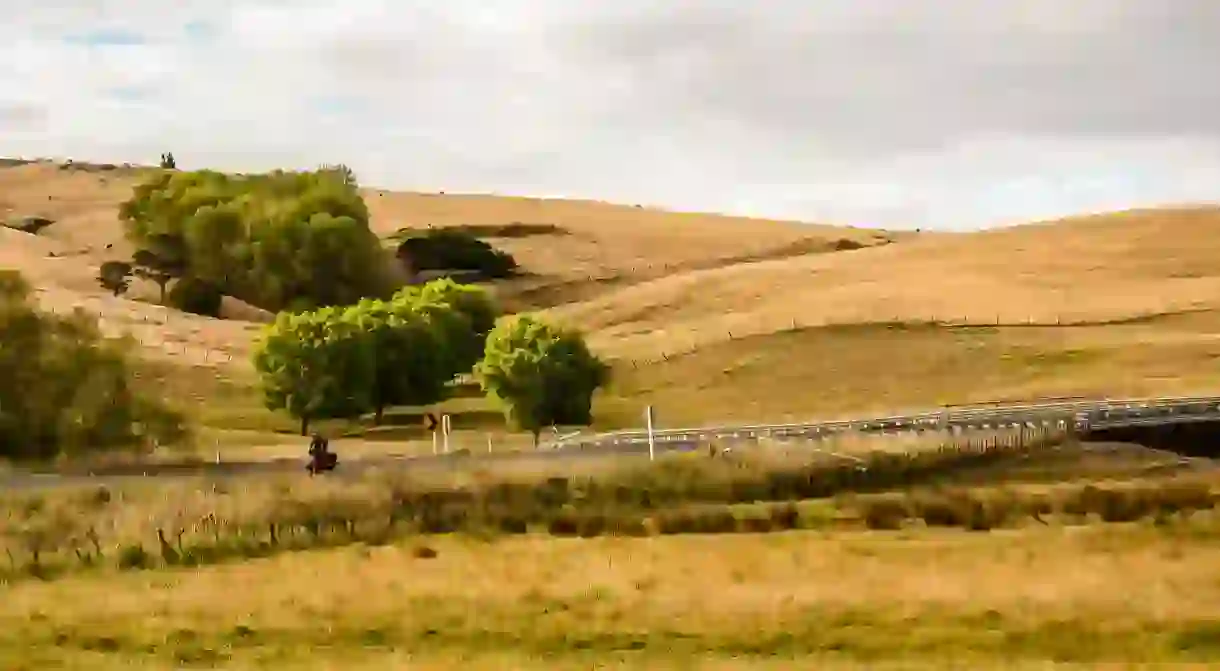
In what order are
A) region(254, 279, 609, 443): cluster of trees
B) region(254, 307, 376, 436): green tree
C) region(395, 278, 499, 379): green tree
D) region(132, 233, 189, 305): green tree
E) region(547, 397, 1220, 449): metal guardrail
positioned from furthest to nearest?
region(132, 233, 189, 305): green tree, region(395, 278, 499, 379): green tree, region(254, 307, 376, 436): green tree, region(254, 279, 609, 443): cluster of trees, region(547, 397, 1220, 449): metal guardrail

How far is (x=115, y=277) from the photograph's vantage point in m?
118

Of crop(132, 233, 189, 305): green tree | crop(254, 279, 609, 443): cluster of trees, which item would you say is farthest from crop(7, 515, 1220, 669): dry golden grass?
crop(132, 233, 189, 305): green tree

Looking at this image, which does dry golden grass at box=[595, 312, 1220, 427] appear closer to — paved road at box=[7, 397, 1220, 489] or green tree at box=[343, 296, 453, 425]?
green tree at box=[343, 296, 453, 425]

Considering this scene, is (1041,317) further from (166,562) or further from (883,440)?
(166,562)

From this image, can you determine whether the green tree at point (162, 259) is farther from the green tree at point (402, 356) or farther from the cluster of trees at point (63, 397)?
the cluster of trees at point (63, 397)

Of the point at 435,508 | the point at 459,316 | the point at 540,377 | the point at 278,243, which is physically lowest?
the point at 435,508

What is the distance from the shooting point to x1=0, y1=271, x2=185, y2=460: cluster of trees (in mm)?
41250

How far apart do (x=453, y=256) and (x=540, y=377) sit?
80.7 metres

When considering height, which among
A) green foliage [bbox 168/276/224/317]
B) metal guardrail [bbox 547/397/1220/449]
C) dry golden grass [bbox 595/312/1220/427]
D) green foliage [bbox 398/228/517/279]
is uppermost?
green foliage [bbox 398/228/517/279]

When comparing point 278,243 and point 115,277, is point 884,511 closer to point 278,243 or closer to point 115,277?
point 278,243

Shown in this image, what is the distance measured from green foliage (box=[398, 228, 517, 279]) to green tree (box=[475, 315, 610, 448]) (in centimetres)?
7451

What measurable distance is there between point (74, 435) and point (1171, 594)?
2920 centimetres

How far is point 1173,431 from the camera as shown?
45.2m

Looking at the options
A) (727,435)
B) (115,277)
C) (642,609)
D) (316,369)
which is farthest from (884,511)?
(115,277)
